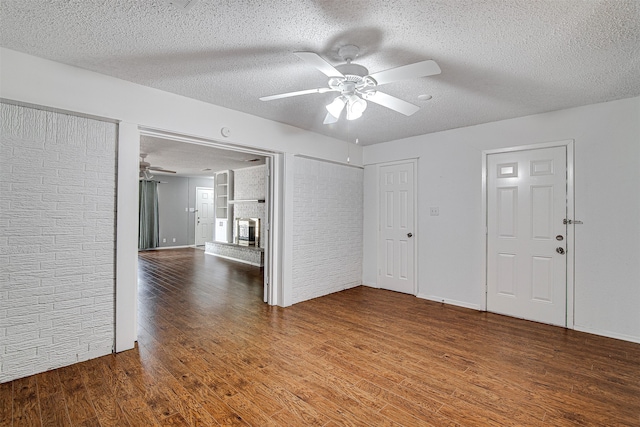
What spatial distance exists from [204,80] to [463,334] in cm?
360

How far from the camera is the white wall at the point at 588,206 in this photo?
3111 millimetres

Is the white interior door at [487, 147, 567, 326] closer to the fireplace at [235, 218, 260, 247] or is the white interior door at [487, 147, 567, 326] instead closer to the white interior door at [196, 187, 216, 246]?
the fireplace at [235, 218, 260, 247]

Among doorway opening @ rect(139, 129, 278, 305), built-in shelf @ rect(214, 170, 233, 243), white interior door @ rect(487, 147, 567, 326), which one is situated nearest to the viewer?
white interior door @ rect(487, 147, 567, 326)

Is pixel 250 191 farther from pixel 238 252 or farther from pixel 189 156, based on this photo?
pixel 189 156

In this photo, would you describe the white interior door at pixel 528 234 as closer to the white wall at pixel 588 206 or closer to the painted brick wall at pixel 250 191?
the white wall at pixel 588 206

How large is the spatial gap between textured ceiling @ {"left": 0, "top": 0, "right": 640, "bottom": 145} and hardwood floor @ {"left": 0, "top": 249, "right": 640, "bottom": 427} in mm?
2448

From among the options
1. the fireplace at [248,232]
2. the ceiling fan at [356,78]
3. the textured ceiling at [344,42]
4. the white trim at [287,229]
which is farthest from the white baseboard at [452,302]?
the fireplace at [248,232]

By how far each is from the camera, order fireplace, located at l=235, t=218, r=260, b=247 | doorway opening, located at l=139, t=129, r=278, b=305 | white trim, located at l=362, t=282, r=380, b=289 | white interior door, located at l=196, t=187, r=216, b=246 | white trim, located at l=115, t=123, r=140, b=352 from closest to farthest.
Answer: white trim, located at l=115, t=123, r=140, b=352
doorway opening, located at l=139, t=129, r=278, b=305
white trim, located at l=362, t=282, r=380, b=289
fireplace, located at l=235, t=218, r=260, b=247
white interior door, located at l=196, t=187, r=216, b=246

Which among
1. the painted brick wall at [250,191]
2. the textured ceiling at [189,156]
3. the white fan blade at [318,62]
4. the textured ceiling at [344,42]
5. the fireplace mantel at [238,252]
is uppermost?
the textured ceiling at [344,42]

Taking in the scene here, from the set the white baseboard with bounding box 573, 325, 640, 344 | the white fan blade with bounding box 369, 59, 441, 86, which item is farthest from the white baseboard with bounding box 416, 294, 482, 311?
the white fan blade with bounding box 369, 59, 441, 86

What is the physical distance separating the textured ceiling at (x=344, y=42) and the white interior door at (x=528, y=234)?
86cm

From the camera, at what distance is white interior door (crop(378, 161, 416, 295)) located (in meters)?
4.81

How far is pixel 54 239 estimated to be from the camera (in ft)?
8.07

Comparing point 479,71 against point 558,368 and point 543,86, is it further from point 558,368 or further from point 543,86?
point 558,368
